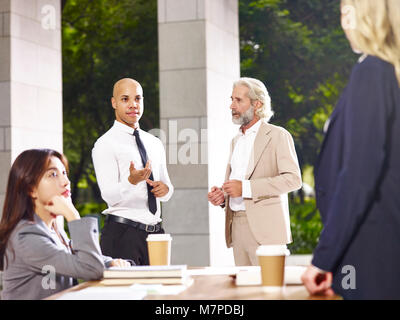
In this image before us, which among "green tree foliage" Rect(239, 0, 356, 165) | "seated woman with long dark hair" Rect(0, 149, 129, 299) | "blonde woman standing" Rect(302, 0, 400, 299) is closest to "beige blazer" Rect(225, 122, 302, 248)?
"seated woman with long dark hair" Rect(0, 149, 129, 299)

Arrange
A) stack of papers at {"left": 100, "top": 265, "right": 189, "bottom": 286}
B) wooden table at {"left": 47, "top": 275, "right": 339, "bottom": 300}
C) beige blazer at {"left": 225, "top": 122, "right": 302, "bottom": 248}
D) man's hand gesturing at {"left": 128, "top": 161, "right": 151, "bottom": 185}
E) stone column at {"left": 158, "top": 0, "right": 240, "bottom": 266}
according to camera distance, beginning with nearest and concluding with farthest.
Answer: wooden table at {"left": 47, "top": 275, "right": 339, "bottom": 300} → stack of papers at {"left": 100, "top": 265, "right": 189, "bottom": 286} → man's hand gesturing at {"left": 128, "top": 161, "right": 151, "bottom": 185} → beige blazer at {"left": 225, "top": 122, "right": 302, "bottom": 248} → stone column at {"left": 158, "top": 0, "right": 240, "bottom": 266}

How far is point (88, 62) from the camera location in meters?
13.8

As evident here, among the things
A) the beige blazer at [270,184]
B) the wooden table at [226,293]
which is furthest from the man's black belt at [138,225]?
the wooden table at [226,293]

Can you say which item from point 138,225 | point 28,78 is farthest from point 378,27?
point 28,78

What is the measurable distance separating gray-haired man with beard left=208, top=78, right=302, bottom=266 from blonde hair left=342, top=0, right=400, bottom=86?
2.10 metres

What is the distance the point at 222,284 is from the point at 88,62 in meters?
12.1

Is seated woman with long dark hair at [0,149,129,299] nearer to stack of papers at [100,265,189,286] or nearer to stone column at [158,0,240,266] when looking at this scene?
stack of papers at [100,265,189,286]

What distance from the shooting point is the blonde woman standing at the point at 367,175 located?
1780 mm

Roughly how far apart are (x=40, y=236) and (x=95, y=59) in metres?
11.9

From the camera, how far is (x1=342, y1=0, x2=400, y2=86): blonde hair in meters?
1.88

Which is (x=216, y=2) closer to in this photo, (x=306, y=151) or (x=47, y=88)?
(x=47, y=88)

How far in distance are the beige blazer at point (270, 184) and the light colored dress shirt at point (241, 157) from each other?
41 mm
